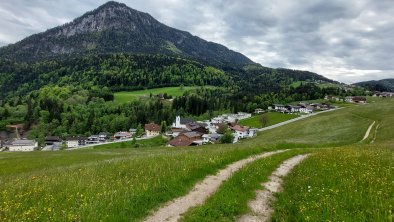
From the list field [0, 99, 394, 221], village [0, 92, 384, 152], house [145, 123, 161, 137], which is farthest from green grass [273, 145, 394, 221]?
house [145, 123, 161, 137]

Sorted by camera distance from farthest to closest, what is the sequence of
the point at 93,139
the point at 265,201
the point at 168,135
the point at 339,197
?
the point at 93,139 → the point at 168,135 → the point at 265,201 → the point at 339,197

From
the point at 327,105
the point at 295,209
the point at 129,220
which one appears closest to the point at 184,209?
the point at 129,220

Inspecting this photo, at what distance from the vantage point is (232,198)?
13.2 meters

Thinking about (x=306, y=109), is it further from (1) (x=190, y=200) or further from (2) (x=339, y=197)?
(1) (x=190, y=200)

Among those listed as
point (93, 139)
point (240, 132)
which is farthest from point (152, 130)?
point (240, 132)

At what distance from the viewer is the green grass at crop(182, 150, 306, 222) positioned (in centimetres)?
1135

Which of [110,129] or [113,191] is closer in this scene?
[113,191]

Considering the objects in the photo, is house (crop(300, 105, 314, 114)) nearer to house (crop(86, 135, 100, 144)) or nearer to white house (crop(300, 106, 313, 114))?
white house (crop(300, 106, 313, 114))

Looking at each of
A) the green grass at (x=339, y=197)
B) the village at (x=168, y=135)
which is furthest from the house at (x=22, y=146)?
the green grass at (x=339, y=197)

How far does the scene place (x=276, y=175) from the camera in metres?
19.6

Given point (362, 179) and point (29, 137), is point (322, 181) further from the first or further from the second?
point (29, 137)

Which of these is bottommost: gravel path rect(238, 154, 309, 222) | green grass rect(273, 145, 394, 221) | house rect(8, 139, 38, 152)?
house rect(8, 139, 38, 152)

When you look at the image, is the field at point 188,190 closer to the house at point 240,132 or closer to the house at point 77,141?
the house at point 240,132

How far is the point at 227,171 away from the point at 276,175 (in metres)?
3.36
